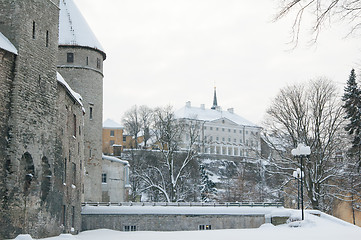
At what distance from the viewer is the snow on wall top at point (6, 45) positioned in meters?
18.2

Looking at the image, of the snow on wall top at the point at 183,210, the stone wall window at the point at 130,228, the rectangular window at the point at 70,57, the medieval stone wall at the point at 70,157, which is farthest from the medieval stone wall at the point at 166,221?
the rectangular window at the point at 70,57

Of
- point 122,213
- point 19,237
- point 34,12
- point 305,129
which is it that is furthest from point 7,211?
point 305,129

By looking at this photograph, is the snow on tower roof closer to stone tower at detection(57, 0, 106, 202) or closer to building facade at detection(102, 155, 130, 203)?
stone tower at detection(57, 0, 106, 202)

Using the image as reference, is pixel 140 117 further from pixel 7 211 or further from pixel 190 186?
pixel 7 211

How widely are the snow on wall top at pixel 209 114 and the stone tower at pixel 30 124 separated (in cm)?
7936

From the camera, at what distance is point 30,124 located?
19781mm

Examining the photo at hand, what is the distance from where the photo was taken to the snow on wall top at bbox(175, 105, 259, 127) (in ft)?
340

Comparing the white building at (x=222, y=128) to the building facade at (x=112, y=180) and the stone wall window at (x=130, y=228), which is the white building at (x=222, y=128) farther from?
the stone wall window at (x=130, y=228)

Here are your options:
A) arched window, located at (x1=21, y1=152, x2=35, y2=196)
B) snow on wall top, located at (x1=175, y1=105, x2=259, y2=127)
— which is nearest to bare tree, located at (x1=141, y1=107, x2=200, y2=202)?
arched window, located at (x1=21, y1=152, x2=35, y2=196)

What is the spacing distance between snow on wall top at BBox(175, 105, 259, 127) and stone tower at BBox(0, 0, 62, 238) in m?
79.4

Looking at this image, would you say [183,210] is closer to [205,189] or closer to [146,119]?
[205,189]

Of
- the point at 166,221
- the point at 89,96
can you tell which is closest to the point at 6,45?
the point at 166,221

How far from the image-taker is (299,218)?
31594 mm

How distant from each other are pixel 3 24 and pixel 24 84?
2696 millimetres
